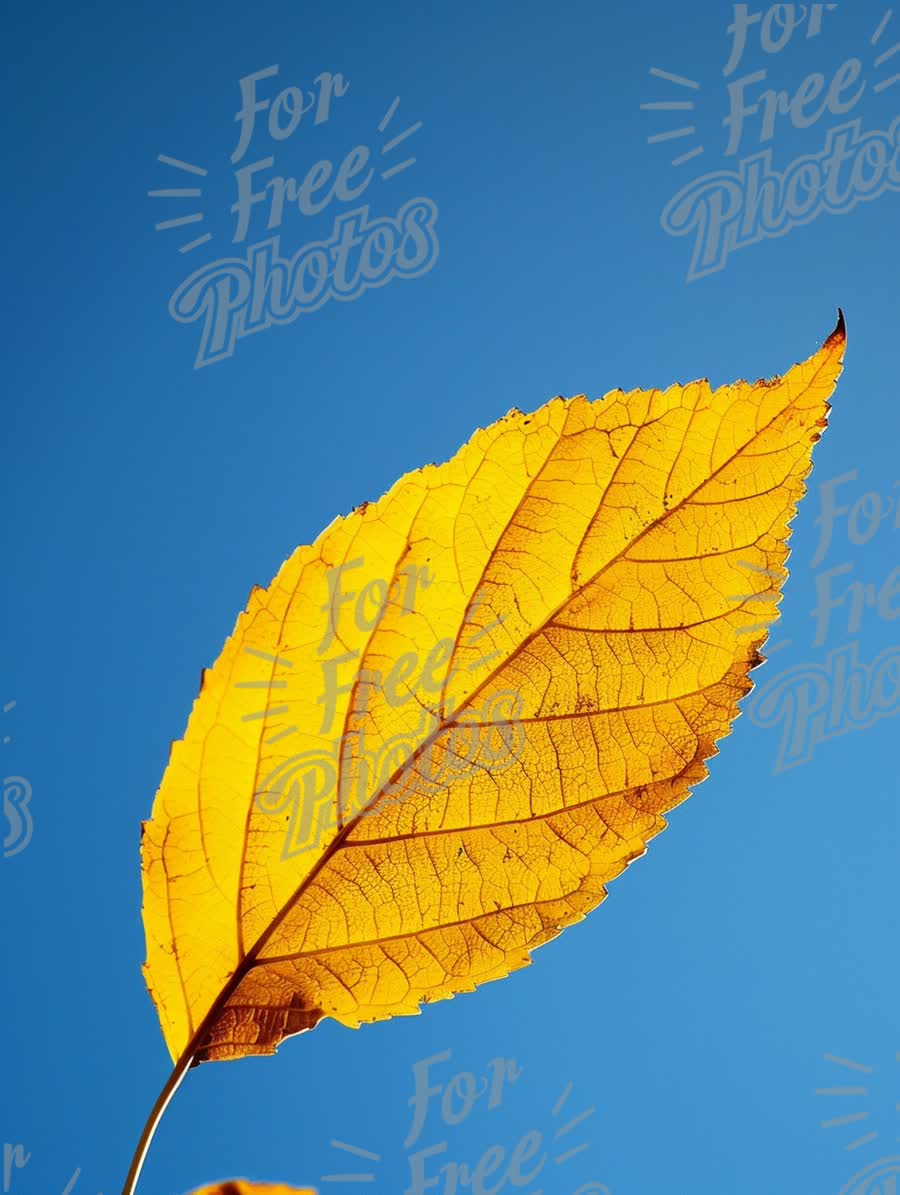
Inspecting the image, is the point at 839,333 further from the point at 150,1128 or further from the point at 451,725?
the point at 150,1128

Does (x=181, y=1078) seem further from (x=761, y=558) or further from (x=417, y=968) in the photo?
(x=761, y=558)

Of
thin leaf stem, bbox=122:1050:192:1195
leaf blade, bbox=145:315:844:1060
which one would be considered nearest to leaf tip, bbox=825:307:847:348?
leaf blade, bbox=145:315:844:1060

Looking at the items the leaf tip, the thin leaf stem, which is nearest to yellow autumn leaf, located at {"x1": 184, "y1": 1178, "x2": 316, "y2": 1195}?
the thin leaf stem

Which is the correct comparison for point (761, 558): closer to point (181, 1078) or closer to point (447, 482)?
point (447, 482)

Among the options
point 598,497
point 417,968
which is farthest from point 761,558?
point 417,968

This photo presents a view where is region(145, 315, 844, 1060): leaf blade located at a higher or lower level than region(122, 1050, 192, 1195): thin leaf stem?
higher

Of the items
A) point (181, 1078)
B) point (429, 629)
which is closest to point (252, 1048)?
point (181, 1078)

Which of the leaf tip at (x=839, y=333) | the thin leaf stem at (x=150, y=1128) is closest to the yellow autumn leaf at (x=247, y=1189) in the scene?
the thin leaf stem at (x=150, y=1128)

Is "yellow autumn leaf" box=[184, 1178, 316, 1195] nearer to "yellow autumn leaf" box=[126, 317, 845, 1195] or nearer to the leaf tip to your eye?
"yellow autumn leaf" box=[126, 317, 845, 1195]
